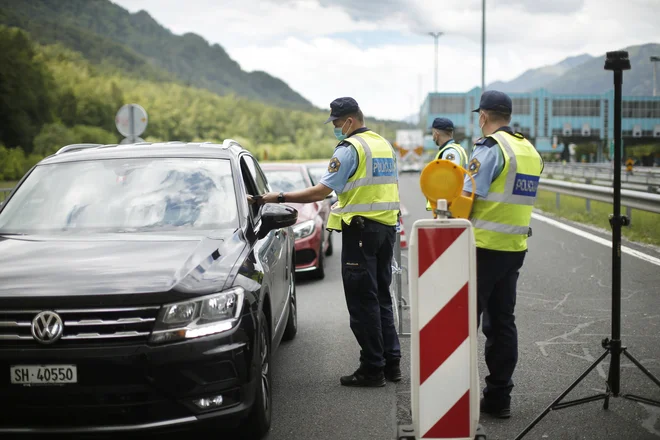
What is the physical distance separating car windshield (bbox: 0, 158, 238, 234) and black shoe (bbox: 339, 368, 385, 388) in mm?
1425

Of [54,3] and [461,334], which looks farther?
[54,3]

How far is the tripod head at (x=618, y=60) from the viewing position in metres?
4.26

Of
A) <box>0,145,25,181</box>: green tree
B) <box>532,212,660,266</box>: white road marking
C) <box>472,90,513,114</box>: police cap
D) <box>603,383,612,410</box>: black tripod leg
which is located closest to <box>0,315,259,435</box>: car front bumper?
<box>472,90,513,114</box>: police cap

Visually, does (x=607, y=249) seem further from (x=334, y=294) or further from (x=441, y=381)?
(x=441, y=381)

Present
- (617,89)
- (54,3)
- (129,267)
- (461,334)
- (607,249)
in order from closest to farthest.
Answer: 1. (461,334)
2. (129,267)
3. (617,89)
4. (607,249)
5. (54,3)

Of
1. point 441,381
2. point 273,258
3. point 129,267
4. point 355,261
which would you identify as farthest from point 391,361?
point 129,267

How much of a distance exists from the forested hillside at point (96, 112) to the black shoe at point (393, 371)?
4465 cm

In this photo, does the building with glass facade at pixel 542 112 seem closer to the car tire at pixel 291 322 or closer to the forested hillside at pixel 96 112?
the forested hillside at pixel 96 112

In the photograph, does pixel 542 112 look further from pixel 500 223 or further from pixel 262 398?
pixel 262 398

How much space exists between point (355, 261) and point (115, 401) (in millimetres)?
2158

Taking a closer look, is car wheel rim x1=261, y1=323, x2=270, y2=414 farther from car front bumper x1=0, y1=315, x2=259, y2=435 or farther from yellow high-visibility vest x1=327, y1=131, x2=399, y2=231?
yellow high-visibility vest x1=327, y1=131, x2=399, y2=231

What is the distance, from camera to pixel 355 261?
17.1 feet

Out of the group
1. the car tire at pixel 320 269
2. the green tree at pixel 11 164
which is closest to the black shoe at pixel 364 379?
the car tire at pixel 320 269

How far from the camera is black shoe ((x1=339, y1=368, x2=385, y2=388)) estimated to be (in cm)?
525
